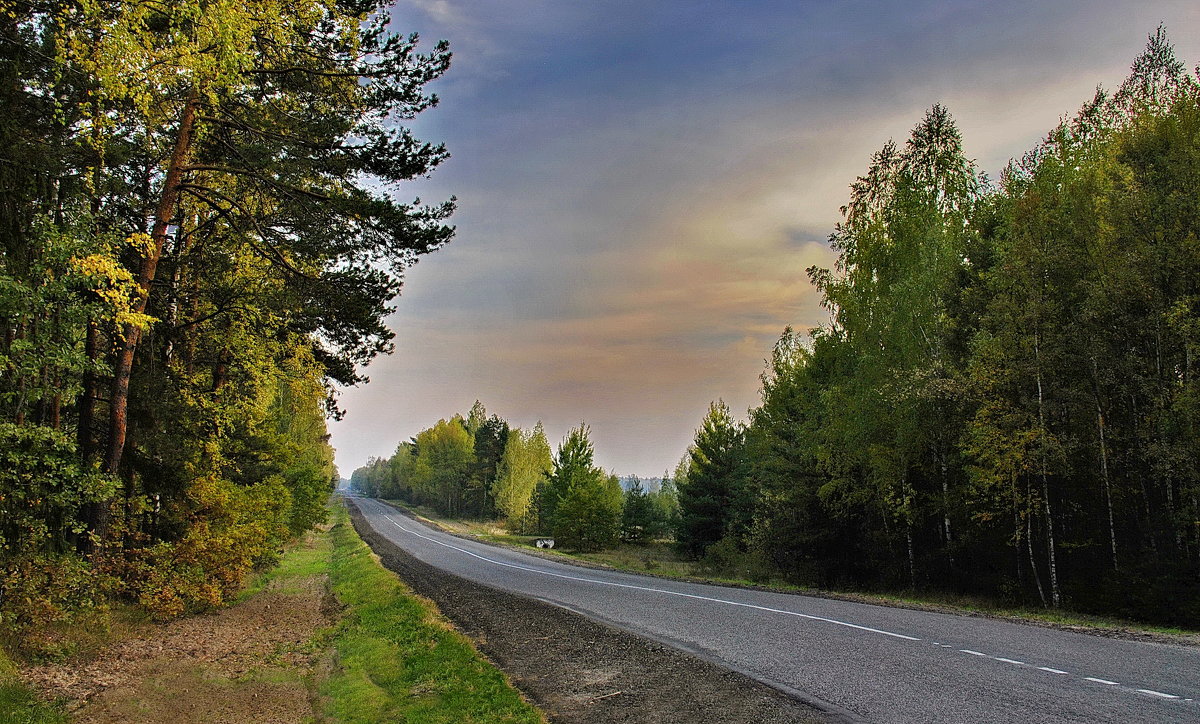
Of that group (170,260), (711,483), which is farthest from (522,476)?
(170,260)

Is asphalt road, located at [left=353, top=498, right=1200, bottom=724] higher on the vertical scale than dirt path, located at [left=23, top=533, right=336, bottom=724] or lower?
higher

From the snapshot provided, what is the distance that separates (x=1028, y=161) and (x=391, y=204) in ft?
58.1

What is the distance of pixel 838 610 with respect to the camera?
1276cm

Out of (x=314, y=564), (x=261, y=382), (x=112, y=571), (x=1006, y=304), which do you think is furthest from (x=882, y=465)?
(x=314, y=564)

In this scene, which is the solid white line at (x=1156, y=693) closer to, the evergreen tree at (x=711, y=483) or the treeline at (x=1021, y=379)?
the treeline at (x=1021, y=379)

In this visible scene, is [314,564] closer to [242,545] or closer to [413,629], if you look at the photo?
[242,545]

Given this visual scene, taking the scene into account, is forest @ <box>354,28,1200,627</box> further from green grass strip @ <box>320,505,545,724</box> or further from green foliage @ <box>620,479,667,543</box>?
green foliage @ <box>620,479,667,543</box>

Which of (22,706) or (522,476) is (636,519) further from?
(22,706)

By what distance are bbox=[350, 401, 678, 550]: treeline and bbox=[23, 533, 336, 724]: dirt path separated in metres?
30.2

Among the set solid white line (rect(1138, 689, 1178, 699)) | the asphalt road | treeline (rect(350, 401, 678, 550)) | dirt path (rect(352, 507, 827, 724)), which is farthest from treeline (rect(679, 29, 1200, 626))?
treeline (rect(350, 401, 678, 550))

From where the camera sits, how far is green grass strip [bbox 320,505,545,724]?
7.26m

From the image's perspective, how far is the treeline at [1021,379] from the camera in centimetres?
1308

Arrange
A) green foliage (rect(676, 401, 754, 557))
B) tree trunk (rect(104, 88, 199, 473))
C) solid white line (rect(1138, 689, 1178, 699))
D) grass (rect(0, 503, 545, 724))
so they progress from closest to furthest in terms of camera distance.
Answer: solid white line (rect(1138, 689, 1178, 699)), grass (rect(0, 503, 545, 724)), tree trunk (rect(104, 88, 199, 473)), green foliage (rect(676, 401, 754, 557))

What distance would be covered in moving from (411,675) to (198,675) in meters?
3.10
